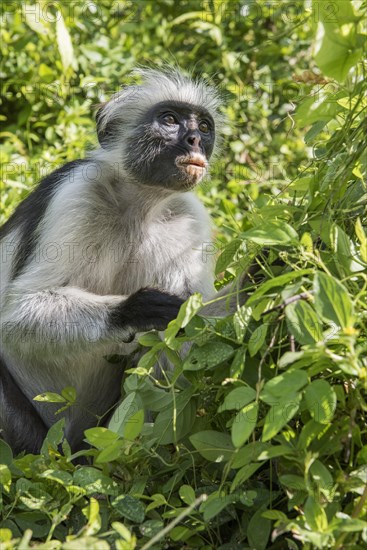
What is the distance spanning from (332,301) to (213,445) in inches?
41.9

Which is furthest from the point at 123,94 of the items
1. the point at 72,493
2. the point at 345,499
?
the point at 345,499

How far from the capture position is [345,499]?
3.61m

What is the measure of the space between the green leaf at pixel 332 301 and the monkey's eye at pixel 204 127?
312cm

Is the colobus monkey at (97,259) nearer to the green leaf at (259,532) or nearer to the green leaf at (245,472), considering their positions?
the green leaf at (259,532)

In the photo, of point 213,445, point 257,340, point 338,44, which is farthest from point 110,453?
point 338,44

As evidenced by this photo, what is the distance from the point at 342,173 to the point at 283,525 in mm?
1485

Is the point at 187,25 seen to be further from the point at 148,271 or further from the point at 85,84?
the point at 148,271

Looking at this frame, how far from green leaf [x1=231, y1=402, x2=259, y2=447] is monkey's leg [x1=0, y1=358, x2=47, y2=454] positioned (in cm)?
268

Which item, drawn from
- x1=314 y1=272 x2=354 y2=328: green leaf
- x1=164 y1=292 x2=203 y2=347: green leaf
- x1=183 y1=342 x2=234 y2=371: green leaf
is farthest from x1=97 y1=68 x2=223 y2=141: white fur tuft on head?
x1=314 y1=272 x2=354 y2=328: green leaf

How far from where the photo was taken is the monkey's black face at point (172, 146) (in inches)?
224

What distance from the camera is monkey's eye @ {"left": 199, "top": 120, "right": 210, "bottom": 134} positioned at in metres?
6.10

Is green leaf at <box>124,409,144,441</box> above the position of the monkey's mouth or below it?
below

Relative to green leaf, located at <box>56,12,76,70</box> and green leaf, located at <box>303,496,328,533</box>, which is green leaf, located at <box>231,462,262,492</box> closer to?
green leaf, located at <box>303,496,328,533</box>

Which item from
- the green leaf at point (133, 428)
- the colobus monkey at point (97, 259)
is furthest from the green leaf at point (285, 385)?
the colobus monkey at point (97, 259)
